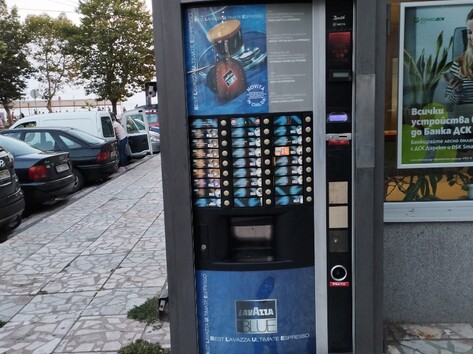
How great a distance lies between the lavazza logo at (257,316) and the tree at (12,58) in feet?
97.7

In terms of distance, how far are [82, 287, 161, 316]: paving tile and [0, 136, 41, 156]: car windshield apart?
492cm

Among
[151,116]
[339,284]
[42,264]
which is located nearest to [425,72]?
[339,284]

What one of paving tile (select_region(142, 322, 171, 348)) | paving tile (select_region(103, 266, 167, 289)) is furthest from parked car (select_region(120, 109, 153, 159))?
paving tile (select_region(142, 322, 171, 348))

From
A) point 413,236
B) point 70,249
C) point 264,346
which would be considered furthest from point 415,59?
point 70,249

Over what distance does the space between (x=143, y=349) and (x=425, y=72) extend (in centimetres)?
281

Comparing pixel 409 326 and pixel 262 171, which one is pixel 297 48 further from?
pixel 409 326

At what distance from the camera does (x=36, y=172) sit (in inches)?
330

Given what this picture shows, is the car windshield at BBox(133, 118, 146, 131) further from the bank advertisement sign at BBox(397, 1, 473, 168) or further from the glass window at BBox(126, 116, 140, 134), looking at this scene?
the bank advertisement sign at BBox(397, 1, 473, 168)

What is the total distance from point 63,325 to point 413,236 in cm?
285

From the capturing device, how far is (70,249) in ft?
20.0

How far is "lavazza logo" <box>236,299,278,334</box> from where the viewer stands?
8.97ft

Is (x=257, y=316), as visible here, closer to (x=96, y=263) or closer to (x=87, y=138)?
(x=96, y=263)

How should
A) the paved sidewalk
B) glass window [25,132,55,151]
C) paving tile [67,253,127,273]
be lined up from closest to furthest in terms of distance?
the paved sidewalk → paving tile [67,253,127,273] → glass window [25,132,55,151]

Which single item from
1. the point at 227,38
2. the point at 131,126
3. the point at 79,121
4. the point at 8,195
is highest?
the point at 227,38
